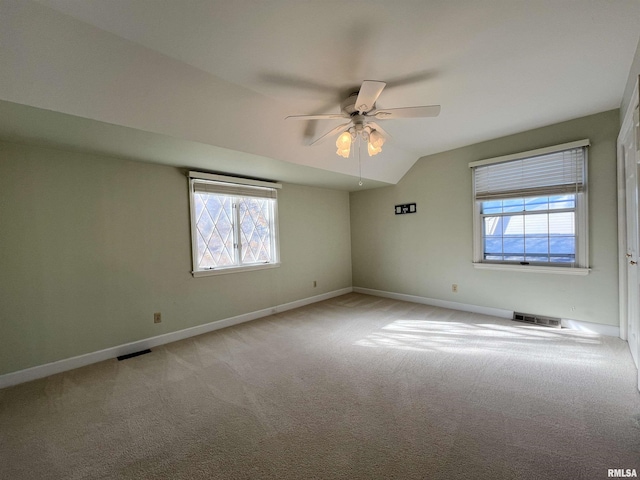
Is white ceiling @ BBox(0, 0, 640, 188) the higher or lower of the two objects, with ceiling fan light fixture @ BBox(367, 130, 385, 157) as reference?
higher

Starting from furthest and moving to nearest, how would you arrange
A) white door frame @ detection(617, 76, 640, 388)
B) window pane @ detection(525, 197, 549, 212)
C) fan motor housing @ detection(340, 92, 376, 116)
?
window pane @ detection(525, 197, 549, 212), white door frame @ detection(617, 76, 640, 388), fan motor housing @ detection(340, 92, 376, 116)

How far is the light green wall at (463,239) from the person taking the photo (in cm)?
288

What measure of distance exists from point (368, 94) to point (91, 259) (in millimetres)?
3060

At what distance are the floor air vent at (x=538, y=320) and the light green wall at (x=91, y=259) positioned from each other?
3.77 m

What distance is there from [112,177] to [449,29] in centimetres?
330

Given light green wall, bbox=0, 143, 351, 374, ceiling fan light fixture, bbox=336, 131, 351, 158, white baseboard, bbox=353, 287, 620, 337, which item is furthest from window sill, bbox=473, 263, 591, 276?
light green wall, bbox=0, 143, 351, 374

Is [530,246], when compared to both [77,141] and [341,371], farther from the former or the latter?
[77,141]

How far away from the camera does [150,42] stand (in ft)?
5.60

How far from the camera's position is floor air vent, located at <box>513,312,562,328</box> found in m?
3.20

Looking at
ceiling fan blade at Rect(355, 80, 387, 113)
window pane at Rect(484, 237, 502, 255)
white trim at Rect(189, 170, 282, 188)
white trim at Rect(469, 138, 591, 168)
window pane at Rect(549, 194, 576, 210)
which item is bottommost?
window pane at Rect(484, 237, 502, 255)

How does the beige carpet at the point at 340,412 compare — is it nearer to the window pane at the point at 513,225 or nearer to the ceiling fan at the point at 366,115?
the window pane at the point at 513,225

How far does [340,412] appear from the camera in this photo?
1.81 meters

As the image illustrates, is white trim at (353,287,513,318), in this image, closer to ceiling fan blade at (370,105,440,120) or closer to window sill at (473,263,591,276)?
window sill at (473,263,591,276)

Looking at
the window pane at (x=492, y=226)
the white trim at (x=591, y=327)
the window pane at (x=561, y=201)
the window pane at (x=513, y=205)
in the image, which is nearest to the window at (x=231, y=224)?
the window pane at (x=492, y=226)
